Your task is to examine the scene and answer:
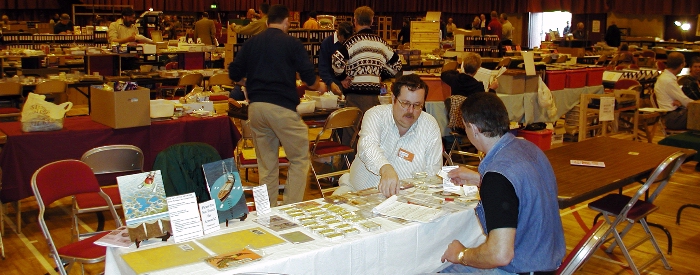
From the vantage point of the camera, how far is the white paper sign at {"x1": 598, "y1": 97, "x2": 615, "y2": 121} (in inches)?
314

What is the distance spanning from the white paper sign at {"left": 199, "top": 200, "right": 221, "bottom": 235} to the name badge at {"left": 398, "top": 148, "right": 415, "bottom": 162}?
4.57ft

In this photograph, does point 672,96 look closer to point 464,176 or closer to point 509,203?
point 464,176

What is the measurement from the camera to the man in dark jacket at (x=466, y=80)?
6867mm

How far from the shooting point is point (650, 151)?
4641 millimetres

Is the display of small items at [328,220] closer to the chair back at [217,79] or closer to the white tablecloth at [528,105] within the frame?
the white tablecloth at [528,105]

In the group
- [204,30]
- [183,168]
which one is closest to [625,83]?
[183,168]

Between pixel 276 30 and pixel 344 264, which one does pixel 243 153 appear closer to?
pixel 276 30

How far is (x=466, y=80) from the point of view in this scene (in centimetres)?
687

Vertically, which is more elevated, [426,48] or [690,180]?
[426,48]

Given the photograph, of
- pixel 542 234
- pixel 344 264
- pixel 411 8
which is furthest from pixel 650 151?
pixel 411 8

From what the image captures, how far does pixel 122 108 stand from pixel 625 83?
6767 millimetres

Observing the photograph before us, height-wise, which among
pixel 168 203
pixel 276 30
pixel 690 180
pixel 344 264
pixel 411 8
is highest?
pixel 411 8

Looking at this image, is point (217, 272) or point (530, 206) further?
point (530, 206)

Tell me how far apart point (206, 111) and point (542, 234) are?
12.9 ft
